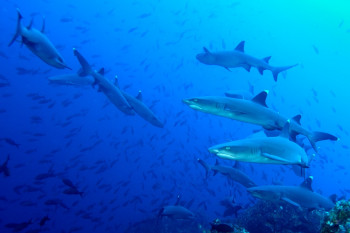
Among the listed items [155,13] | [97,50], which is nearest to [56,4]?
[97,50]

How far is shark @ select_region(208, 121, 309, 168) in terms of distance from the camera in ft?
10.9

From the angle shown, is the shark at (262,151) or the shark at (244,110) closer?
the shark at (262,151)

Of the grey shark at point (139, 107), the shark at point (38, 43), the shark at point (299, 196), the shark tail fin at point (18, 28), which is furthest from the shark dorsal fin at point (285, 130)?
the grey shark at point (139, 107)

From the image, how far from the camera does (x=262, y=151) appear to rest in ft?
11.5

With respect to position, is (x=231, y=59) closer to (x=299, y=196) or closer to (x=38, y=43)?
(x=299, y=196)

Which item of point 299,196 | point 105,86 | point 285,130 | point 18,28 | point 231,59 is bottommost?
point 299,196

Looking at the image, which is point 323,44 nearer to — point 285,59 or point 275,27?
Result: point 285,59

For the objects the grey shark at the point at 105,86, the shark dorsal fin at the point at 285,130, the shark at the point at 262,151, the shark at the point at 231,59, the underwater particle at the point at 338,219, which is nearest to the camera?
the underwater particle at the point at 338,219

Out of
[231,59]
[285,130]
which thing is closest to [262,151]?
[285,130]

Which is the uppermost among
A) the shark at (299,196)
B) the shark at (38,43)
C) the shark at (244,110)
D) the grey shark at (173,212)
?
the shark at (38,43)

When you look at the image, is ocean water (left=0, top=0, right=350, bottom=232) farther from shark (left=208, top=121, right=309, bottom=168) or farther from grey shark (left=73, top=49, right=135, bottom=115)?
shark (left=208, top=121, right=309, bottom=168)


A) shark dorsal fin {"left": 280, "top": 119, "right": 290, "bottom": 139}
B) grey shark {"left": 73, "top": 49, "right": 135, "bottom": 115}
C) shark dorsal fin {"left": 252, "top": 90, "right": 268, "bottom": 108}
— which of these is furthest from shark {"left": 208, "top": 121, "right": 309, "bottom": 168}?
grey shark {"left": 73, "top": 49, "right": 135, "bottom": 115}

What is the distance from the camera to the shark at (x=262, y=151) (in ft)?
10.9

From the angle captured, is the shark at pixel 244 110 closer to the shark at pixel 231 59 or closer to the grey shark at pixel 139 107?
the shark at pixel 231 59
